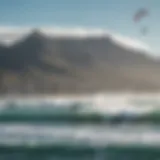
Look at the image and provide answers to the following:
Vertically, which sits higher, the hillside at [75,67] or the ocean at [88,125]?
the hillside at [75,67]

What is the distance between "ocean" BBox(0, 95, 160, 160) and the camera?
2.56 meters

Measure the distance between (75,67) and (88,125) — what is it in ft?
1.03

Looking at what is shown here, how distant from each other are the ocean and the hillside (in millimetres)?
65

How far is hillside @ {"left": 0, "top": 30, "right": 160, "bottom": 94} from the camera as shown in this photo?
2590 millimetres

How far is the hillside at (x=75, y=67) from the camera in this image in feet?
8.50

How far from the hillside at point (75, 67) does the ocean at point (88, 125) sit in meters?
0.06

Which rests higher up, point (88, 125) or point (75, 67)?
point (75, 67)

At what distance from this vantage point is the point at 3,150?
2664mm

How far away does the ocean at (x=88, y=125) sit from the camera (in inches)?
101

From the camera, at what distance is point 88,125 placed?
2574 mm

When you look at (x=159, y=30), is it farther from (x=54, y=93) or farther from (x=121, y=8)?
(x=54, y=93)

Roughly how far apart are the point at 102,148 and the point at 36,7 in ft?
2.72

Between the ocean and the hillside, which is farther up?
the hillside

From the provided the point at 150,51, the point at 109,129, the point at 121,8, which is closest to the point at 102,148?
the point at 109,129
